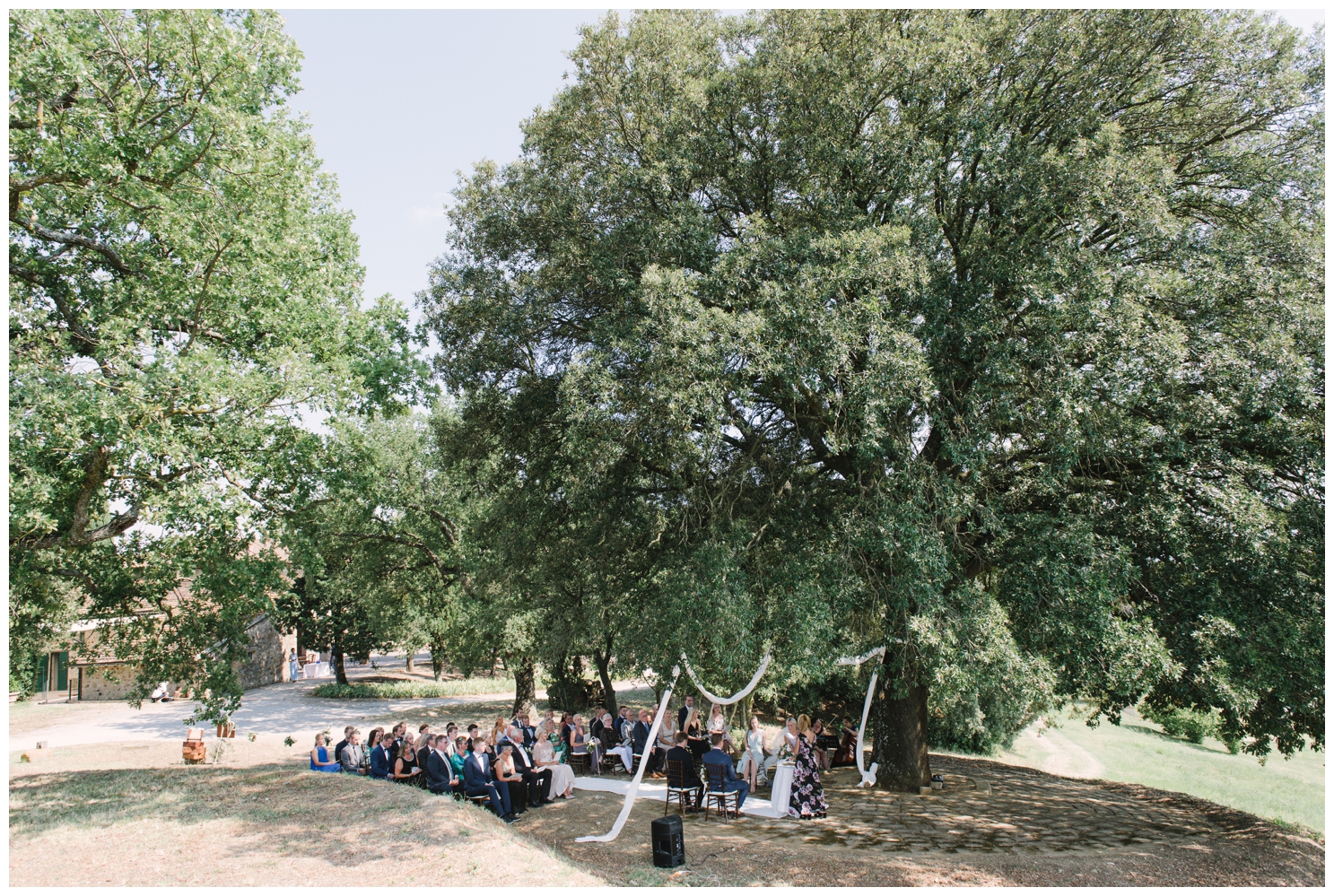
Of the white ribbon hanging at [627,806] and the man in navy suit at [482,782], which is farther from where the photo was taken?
the man in navy suit at [482,782]

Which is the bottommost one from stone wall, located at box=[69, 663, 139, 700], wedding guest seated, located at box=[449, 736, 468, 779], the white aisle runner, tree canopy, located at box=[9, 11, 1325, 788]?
stone wall, located at box=[69, 663, 139, 700]

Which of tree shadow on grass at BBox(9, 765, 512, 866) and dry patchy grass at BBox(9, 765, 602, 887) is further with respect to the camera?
tree shadow on grass at BBox(9, 765, 512, 866)

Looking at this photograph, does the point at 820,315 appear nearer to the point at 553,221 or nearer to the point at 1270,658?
the point at 553,221

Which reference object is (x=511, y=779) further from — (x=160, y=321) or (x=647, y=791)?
(x=160, y=321)

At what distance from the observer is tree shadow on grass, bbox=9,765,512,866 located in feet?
26.9

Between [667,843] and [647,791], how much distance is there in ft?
13.7

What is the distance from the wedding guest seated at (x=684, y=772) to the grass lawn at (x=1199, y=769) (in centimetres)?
878

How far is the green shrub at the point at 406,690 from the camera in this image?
30030 mm

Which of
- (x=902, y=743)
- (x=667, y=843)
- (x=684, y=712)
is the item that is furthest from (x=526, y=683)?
(x=667, y=843)

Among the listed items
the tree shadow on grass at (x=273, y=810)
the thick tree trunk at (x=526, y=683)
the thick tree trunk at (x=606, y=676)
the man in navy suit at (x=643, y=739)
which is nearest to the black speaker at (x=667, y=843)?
the tree shadow on grass at (x=273, y=810)

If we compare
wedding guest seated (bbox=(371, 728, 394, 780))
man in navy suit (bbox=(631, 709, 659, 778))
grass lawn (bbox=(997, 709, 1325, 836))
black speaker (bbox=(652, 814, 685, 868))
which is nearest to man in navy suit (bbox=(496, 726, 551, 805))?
wedding guest seated (bbox=(371, 728, 394, 780))

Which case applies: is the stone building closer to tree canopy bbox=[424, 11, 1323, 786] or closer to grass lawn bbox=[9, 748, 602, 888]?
grass lawn bbox=[9, 748, 602, 888]

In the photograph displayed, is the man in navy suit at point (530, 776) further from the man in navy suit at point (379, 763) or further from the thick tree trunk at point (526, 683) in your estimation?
the thick tree trunk at point (526, 683)

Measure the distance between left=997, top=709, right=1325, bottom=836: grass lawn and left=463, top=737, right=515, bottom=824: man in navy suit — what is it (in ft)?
37.9
